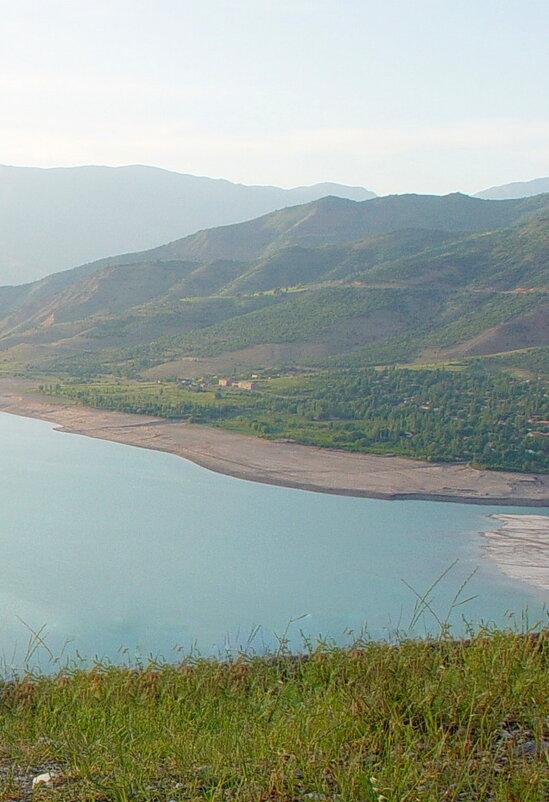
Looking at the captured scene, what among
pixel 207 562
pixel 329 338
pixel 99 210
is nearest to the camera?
pixel 207 562

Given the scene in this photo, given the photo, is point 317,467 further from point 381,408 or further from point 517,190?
point 517,190

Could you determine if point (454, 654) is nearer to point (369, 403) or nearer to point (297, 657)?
point (297, 657)

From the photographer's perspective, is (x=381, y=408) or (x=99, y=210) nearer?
(x=381, y=408)

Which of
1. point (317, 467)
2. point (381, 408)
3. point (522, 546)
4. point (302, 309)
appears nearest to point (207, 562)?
point (522, 546)

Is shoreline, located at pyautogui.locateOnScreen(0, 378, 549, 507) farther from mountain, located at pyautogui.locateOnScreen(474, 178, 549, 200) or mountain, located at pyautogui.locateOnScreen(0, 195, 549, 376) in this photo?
mountain, located at pyautogui.locateOnScreen(474, 178, 549, 200)

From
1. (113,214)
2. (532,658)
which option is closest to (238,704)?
(532,658)
